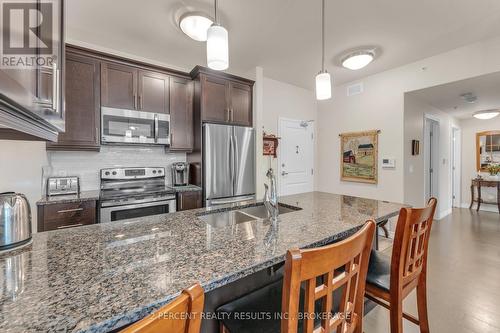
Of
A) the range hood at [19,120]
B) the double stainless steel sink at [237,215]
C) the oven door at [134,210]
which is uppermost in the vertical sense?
the range hood at [19,120]

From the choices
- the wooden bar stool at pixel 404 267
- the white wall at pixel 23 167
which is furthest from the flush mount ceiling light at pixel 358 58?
the white wall at pixel 23 167

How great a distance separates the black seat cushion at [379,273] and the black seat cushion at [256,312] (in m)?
0.38

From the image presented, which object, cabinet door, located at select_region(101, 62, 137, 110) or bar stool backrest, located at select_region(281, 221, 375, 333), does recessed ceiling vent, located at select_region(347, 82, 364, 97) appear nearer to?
cabinet door, located at select_region(101, 62, 137, 110)

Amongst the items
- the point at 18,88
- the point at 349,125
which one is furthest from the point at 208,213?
the point at 349,125

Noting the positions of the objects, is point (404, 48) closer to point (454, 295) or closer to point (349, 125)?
point (349, 125)

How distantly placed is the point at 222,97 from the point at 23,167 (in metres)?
2.32

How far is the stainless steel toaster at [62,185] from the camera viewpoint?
7.92 ft

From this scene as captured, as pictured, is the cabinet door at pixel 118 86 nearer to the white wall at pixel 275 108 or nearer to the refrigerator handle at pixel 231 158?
the refrigerator handle at pixel 231 158

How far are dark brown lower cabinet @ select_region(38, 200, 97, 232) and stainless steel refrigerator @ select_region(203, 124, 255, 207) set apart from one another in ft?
4.22

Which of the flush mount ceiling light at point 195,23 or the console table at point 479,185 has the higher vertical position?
the flush mount ceiling light at point 195,23

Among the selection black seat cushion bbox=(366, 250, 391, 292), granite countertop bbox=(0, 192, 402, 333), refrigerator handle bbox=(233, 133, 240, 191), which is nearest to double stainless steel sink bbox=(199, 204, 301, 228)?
granite countertop bbox=(0, 192, 402, 333)

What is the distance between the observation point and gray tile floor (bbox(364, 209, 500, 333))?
1.78 meters

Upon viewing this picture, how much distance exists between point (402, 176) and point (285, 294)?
12.2ft

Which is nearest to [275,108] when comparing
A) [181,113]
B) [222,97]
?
[222,97]
